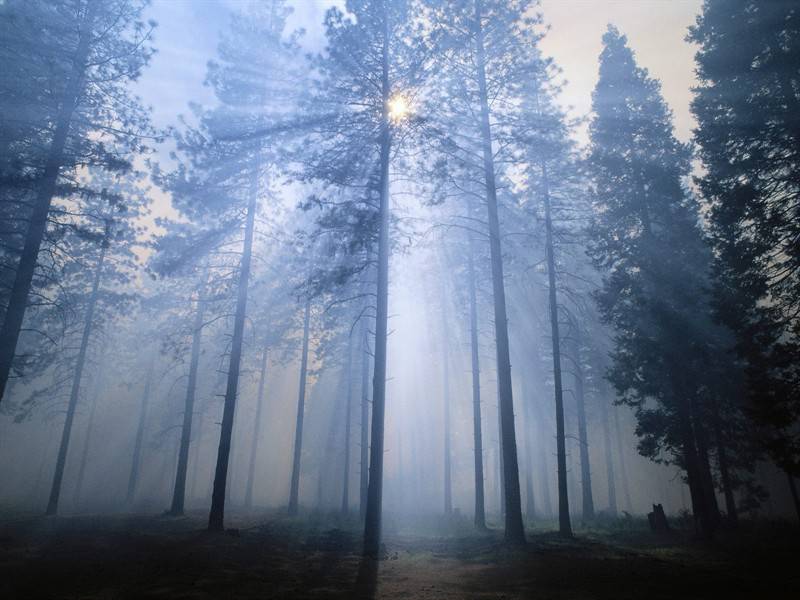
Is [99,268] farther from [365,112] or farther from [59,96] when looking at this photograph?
[365,112]

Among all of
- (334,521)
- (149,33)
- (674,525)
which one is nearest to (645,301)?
(674,525)

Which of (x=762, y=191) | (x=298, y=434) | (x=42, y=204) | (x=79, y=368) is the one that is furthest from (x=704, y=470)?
(x=79, y=368)

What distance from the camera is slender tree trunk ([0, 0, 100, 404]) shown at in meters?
12.0

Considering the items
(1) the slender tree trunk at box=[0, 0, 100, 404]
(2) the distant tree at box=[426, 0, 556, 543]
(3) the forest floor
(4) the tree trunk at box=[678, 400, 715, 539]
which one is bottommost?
(3) the forest floor

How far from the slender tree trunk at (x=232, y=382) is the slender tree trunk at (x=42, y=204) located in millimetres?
6103

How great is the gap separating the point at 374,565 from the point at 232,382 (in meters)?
8.69

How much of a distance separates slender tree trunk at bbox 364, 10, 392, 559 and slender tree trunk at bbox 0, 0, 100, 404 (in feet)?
30.9

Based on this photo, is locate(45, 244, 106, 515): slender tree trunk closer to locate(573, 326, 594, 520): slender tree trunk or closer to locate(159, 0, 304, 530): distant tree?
locate(159, 0, 304, 530): distant tree

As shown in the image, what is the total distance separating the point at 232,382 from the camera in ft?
52.8

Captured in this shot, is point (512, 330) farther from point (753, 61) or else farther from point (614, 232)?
point (753, 61)

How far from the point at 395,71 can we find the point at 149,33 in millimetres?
7855

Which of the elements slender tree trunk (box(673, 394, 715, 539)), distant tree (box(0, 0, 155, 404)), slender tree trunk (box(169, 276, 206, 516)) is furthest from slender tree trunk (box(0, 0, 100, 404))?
slender tree trunk (box(673, 394, 715, 539))

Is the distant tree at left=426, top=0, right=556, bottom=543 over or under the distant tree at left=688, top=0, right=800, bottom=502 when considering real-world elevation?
over

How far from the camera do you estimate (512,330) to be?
1101 inches
